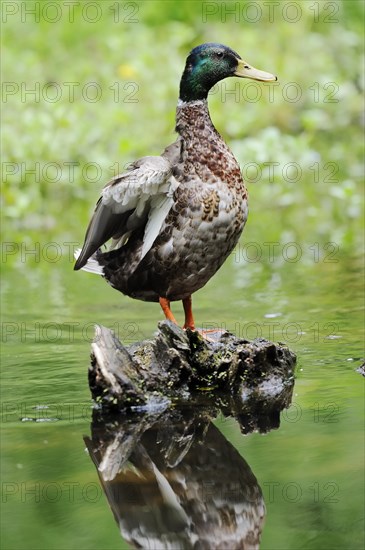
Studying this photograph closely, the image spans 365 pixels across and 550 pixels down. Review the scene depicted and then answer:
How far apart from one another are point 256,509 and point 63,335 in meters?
3.41

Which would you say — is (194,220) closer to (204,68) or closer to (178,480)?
(204,68)

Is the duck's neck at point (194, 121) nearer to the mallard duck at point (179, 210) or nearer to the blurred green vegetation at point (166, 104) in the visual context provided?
the mallard duck at point (179, 210)

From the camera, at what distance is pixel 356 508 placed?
3521mm

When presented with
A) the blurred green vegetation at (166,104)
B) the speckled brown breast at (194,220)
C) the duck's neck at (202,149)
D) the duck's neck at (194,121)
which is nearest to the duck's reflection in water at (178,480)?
the speckled brown breast at (194,220)

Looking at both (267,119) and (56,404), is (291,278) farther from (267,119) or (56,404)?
(267,119)

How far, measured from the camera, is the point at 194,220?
546 cm

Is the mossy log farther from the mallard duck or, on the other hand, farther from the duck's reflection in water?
the mallard duck

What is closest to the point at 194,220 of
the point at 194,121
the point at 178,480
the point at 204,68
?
the point at 194,121

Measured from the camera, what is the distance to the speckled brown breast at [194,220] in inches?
215

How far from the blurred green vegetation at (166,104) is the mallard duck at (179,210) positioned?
17.6 feet

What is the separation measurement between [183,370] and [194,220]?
0.80 metres

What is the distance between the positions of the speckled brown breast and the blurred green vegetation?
17.9 feet

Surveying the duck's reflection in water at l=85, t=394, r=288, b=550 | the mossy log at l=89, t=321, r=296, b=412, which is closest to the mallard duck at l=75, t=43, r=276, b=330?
the mossy log at l=89, t=321, r=296, b=412

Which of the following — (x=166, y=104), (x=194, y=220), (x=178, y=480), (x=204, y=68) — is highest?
(x=204, y=68)
